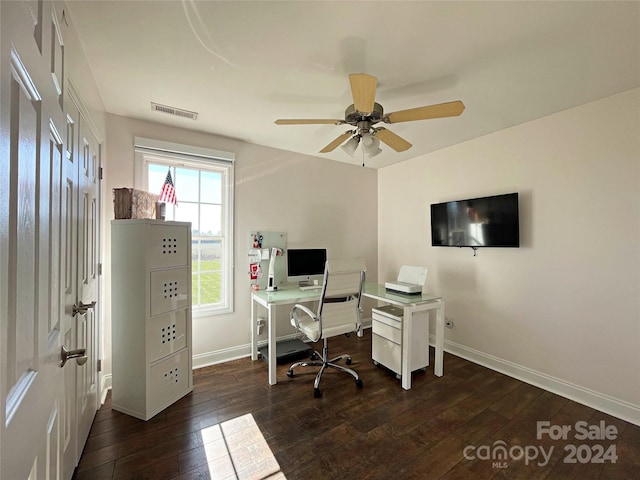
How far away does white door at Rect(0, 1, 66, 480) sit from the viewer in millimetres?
450

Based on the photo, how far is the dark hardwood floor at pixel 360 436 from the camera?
5.31 feet

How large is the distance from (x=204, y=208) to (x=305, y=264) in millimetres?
1330

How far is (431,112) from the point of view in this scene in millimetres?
1738

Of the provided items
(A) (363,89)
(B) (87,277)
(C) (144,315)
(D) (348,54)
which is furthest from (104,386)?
(D) (348,54)

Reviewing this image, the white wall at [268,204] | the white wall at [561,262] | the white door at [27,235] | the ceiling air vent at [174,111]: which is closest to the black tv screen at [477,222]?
the white wall at [561,262]

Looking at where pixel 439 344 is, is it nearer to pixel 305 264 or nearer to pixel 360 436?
pixel 360 436

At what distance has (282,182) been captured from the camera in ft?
11.1

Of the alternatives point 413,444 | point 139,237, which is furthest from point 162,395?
point 413,444

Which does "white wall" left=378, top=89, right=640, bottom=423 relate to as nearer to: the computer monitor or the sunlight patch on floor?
the computer monitor

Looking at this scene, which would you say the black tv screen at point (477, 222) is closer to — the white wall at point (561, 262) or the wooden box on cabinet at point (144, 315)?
the white wall at point (561, 262)

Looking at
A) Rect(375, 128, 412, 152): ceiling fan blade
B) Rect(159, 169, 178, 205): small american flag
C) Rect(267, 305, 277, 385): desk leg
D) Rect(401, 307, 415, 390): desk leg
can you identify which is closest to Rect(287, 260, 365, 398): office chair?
Rect(267, 305, 277, 385): desk leg

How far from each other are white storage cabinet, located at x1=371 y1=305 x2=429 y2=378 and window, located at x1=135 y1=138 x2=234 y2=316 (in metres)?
1.68

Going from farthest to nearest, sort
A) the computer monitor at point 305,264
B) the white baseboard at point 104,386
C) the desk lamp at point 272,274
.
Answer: the computer monitor at point 305,264 → the desk lamp at point 272,274 → the white baseboard at point 104,386

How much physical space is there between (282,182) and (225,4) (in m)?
2.10
